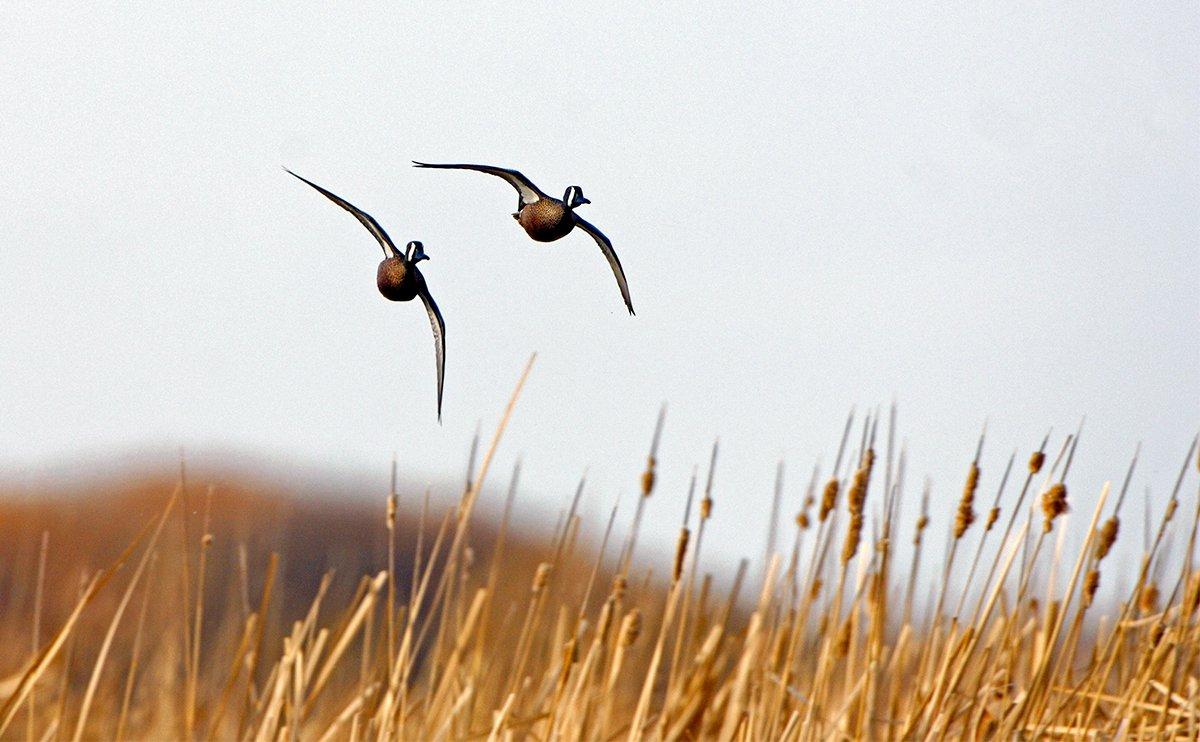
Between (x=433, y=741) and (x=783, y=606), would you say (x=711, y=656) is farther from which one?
(x=433, y=741)

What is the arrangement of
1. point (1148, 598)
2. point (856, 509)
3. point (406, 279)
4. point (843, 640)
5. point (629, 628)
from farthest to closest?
point (1148, 598) < point (843, 640) < point (629, 628) < point (856, 509) < point (406, 279)

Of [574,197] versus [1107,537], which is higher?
[574,197]

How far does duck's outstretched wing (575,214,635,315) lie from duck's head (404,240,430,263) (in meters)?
0.11

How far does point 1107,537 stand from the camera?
200cm

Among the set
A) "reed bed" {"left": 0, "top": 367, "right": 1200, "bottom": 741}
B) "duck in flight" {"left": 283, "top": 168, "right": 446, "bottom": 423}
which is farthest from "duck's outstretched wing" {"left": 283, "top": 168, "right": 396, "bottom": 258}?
"reed bed" {"left": 0, "top": 367, "right": 1200, "bottom": 741}

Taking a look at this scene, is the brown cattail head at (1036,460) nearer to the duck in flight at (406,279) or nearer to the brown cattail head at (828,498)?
the brown cattail head at (828,498)

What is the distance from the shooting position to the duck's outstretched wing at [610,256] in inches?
36.9

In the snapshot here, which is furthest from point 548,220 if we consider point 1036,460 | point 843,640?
point 843,640

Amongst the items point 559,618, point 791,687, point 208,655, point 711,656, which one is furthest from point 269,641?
point 791,687

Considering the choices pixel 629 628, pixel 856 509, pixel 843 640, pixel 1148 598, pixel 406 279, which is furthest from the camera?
pixel 1148 598

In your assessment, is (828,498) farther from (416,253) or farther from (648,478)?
(416,253)

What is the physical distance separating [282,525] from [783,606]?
515 centimetres

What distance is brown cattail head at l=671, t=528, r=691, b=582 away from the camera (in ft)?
6.63

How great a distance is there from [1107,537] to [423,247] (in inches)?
56.4
